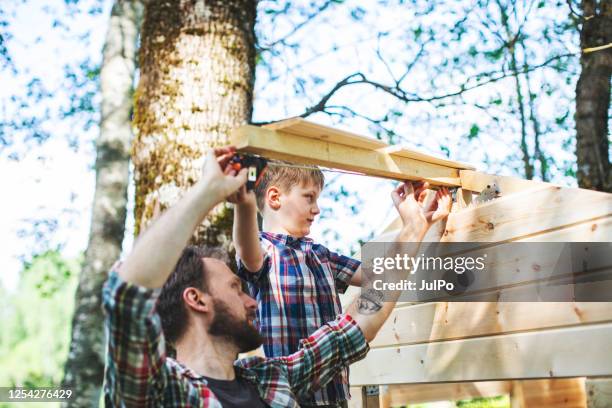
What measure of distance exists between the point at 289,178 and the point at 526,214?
98 cm

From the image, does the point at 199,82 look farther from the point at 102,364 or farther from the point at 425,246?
the point at 102,364

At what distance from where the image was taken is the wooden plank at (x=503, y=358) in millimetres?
2133

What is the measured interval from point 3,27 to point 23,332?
106 feet

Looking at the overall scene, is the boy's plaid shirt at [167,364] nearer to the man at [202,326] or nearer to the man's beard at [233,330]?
the man at [202,326]

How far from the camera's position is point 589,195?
222cm

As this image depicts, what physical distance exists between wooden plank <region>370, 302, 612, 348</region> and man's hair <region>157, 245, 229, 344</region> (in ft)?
4.07

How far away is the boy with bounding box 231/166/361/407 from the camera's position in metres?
Result: 2.34

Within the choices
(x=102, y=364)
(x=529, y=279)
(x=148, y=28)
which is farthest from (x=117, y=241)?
(x=529, y=279)

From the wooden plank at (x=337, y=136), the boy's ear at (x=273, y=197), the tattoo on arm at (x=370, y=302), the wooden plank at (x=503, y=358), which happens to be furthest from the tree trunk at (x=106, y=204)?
the wooden plank at (x=337, y=136)

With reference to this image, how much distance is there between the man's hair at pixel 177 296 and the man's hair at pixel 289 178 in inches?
25.7

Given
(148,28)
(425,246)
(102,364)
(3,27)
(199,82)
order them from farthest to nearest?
(3,27) < (102,364) < (148,28) < (199,82) < (425,246)

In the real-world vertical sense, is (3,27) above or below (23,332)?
above

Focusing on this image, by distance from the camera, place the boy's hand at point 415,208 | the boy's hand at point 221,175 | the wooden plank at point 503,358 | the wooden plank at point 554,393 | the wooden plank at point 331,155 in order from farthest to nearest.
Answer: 1. the wooden plank at point 554,393
2. the boy's hand at point 415,208
3. the wooden plank at point 503,358
4. the wooden plank at point 331,155
5. the boy's hand at point 221,175

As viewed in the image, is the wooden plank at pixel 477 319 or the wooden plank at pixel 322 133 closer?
the wooden plank at pixel 322 133
